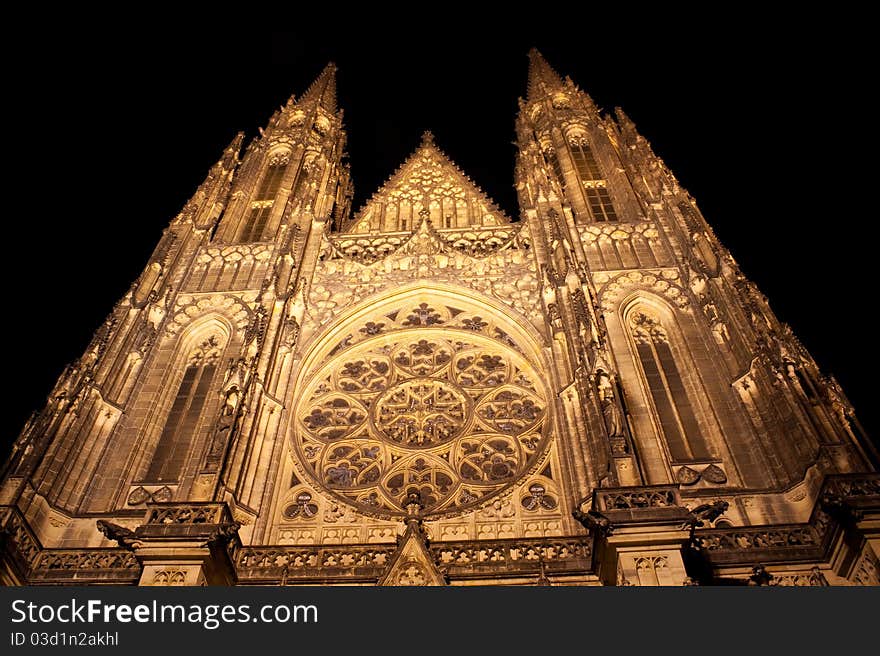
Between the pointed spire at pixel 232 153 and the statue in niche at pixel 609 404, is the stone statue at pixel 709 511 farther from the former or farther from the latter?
the pointed spire at pixel 232 153

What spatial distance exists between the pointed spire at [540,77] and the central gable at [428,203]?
→ 628 cm

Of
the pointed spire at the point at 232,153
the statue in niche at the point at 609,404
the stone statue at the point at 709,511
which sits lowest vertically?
the stone statue at the point at 709,511

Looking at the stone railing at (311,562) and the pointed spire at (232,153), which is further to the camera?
the pointed spire at (232,153)

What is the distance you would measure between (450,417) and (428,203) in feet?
30.2

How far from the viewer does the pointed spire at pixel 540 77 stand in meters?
29.4

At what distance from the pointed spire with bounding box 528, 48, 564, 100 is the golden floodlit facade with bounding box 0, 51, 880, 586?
7.85 metres

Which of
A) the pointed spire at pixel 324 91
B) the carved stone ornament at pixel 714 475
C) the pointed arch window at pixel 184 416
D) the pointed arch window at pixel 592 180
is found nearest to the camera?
the carved stone ornament at pixel 714 475

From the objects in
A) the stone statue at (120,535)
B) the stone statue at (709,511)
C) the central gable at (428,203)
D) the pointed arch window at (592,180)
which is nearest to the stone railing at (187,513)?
the stone statue at (120,535)

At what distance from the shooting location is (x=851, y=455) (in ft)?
40.2

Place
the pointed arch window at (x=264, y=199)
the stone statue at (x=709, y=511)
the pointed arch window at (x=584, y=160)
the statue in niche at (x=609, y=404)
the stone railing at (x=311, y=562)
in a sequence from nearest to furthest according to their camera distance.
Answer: the stone statue at (x=709, y=511) → the stone railing at (x=311, y=562) → the statue in niche at (x=609, y=404) → the pointed arch window at (x=264, y=199) → the pointed arch window at (x=584, y=160)

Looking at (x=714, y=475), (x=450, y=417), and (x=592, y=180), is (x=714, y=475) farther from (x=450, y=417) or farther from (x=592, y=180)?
(x=592, y=180)

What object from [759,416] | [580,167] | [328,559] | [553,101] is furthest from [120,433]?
[553,101]

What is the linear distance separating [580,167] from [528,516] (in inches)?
525

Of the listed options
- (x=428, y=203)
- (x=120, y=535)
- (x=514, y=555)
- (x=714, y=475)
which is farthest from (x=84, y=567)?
(x=428, y=203)
